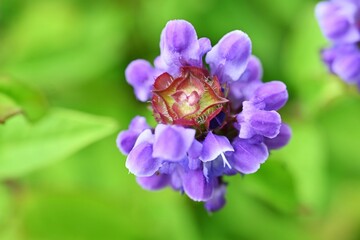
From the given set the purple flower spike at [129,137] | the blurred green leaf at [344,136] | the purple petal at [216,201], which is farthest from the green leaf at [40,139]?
the blurred green leaf at [344,136]

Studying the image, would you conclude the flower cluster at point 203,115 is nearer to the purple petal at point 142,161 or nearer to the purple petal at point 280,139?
the purple petal at point 142,161

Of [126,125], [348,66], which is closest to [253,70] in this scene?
[348,66]

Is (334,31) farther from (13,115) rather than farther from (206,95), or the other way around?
(13,115)

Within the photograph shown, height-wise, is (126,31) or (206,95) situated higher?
(206,95)

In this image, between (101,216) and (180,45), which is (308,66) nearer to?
(101,216)

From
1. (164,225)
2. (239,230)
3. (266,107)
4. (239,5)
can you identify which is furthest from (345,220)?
(266,107)
